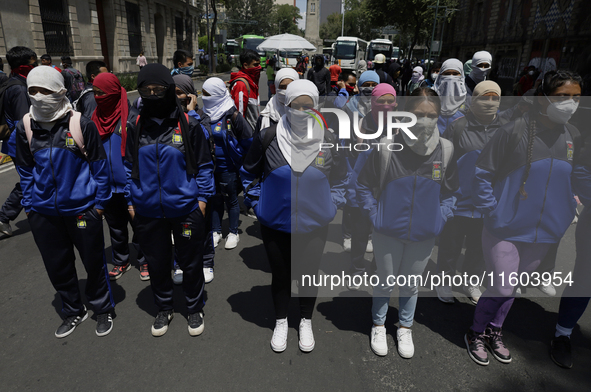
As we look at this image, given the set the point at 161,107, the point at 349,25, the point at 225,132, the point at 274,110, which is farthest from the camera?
the point at 349,25

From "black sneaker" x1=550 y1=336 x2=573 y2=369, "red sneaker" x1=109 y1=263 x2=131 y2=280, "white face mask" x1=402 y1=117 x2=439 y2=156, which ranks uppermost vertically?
"white face mask" x1=402 y1=117 x2=439 y2=156

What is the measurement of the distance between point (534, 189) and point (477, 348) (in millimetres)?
1311

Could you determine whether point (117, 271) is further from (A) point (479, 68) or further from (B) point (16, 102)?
(A) point (479, 68)

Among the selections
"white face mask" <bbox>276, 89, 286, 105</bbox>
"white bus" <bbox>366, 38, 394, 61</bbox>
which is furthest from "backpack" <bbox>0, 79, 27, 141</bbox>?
"white bus" <bbox>366, 38, 394, 61</bbox>

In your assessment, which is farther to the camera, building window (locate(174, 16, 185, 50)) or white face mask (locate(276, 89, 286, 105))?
building window (locate(174, 16, 185, 50))

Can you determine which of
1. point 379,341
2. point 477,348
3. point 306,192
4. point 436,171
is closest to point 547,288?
point 477,348

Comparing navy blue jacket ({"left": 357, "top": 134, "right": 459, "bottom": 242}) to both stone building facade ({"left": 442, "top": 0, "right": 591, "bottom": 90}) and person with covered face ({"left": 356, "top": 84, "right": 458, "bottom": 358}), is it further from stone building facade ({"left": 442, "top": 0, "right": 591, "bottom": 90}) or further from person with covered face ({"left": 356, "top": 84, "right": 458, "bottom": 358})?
stone building facade ({"left": 442, "top": 0, "right": 591, "bottom": 90})

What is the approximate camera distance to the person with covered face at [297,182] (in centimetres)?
269

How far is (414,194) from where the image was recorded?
8.93 ft

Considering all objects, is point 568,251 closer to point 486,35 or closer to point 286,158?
point 286,158

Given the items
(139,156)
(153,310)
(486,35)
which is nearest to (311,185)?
(139,156)

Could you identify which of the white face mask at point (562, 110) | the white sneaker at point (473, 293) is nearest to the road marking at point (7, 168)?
the white sneaker at point (473, 293)

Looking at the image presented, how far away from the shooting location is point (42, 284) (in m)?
4.02

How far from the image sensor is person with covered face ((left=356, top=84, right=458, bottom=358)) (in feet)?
8.70
